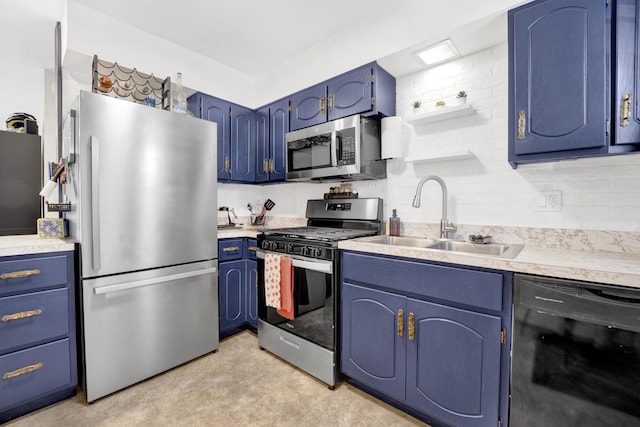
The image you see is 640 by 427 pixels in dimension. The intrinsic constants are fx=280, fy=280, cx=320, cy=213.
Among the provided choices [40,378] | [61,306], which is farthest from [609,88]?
[40,378]

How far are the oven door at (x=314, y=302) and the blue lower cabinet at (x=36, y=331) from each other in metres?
1.31

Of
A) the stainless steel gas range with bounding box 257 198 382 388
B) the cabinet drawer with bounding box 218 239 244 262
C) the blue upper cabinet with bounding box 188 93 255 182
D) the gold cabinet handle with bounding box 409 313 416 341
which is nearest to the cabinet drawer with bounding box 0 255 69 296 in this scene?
the cabinet drawer with bounding box 218 239 244 262

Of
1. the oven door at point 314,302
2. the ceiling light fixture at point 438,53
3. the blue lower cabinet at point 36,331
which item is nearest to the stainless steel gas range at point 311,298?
the oven door at point 314,302

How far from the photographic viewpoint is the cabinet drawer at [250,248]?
2.57 metres

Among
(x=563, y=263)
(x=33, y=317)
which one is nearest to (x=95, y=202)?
(x=33, y=317)

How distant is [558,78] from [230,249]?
2.45 meters

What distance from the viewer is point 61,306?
161 centimetres

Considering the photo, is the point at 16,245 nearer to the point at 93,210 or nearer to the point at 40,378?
the point at 93,210

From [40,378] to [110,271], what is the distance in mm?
638

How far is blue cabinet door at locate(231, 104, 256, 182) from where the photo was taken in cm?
293

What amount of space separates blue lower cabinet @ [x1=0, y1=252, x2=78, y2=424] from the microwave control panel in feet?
6.12

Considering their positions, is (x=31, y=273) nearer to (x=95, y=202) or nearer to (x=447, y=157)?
(x=95, y=202)

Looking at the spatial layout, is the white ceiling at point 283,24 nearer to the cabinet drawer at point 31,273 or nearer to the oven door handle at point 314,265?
the oven door handle at point 314,265

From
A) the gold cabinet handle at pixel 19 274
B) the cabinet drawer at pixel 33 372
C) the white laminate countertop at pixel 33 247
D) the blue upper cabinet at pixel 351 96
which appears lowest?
the cabinet drawer at pixel 33 372
